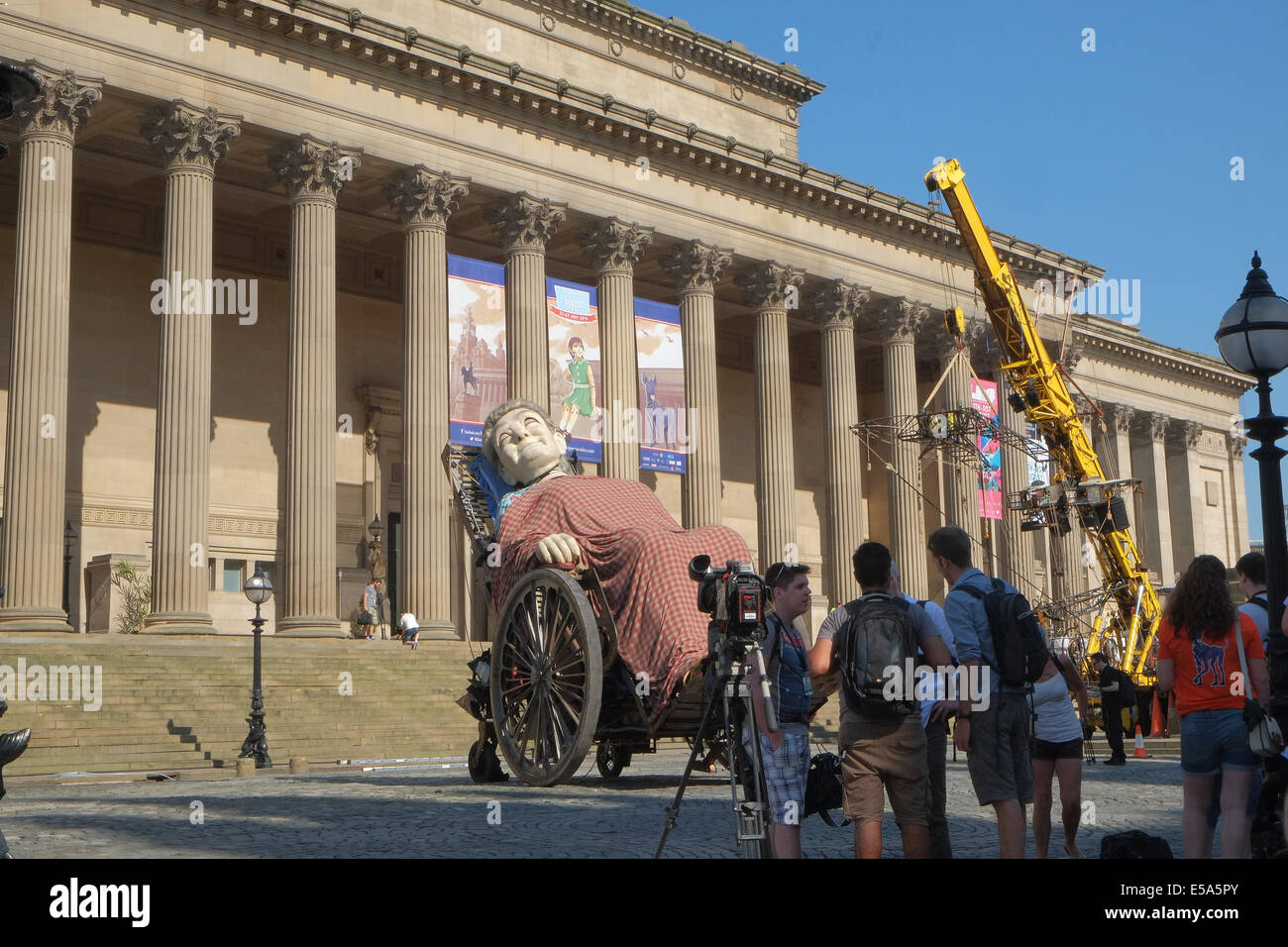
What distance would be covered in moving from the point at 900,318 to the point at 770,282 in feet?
19.1

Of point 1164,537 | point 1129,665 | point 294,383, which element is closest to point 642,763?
point 1129,665

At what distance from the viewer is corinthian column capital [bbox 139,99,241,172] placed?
A: 2980 cm

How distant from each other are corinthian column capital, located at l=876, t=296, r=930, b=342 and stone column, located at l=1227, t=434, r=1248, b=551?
29112 mm

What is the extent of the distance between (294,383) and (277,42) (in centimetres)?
778

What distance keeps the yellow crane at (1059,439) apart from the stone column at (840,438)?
14.3 m

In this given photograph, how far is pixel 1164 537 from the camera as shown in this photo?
6309 centimetres

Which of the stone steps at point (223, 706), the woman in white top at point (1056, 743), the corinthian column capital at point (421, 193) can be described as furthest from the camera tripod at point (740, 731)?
the corinthian column capital at point (421, 193)

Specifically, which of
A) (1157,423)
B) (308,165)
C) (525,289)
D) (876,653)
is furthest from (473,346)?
(1157,423)

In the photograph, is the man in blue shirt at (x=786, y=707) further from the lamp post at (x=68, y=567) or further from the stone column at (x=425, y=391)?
the lamp post at (x=68, y=567)

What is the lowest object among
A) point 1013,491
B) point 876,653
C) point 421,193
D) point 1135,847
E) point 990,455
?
point 1135,847

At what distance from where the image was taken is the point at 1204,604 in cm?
831

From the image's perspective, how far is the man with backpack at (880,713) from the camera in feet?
24.1

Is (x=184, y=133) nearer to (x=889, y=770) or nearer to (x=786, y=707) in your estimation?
(x=786, y=707)

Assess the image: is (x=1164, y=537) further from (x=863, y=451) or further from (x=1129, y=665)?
(x=1129, y=665)
